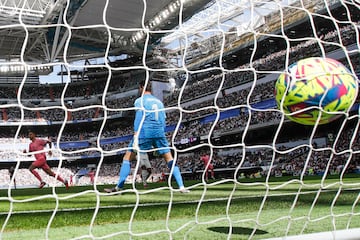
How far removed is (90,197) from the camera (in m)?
6.72

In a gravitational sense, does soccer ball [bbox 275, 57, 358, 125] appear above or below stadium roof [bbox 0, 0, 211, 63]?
below

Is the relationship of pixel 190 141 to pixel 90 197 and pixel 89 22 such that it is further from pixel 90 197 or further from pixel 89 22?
pixel 90 197

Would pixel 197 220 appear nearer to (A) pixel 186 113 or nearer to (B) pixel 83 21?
(A) pixel 186 113

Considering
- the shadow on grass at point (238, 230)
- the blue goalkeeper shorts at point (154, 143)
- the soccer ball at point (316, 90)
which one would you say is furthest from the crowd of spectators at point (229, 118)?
the soccer ball at point (316, 90)

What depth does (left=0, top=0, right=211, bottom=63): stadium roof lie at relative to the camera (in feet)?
76.0

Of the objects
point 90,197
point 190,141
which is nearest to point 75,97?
point 190,141

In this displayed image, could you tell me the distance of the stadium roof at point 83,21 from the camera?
23156 mm

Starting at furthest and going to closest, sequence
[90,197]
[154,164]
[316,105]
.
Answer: [154,164]
[90,197]
[316,105]

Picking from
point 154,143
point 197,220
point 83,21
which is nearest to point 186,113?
point 83,21

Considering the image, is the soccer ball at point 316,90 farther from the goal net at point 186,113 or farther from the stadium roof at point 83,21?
the stadium roof at point 83,21

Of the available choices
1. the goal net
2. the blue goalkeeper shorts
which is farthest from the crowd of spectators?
the blue goalkeeper shorts

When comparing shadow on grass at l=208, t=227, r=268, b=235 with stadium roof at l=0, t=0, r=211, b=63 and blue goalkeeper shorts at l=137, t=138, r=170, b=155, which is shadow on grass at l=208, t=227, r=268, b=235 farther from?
stadium roof at l=0, t=0, r=211, b=63

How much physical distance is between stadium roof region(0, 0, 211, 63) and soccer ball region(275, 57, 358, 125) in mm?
18569

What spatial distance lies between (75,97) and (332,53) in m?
26.3
